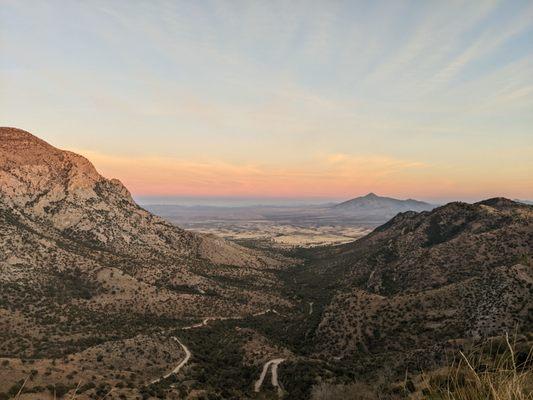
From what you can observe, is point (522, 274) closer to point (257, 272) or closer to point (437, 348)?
point (437, 348)

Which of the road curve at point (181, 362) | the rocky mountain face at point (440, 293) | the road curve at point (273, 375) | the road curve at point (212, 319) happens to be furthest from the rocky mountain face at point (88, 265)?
the rocky mountain face at point (440, 293)

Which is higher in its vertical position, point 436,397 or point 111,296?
point 436,397

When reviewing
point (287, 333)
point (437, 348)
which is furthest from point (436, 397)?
point (287, 333)

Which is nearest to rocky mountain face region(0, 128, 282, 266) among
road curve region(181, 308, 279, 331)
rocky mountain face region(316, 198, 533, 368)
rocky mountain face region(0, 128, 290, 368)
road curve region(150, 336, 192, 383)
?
rocky mountain face region(0, 128, 290, 368)

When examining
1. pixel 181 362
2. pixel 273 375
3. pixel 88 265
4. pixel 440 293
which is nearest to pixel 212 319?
pixel 181 362

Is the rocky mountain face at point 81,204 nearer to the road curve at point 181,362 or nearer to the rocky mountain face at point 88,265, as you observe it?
the rocky mountain face at point 88,265
